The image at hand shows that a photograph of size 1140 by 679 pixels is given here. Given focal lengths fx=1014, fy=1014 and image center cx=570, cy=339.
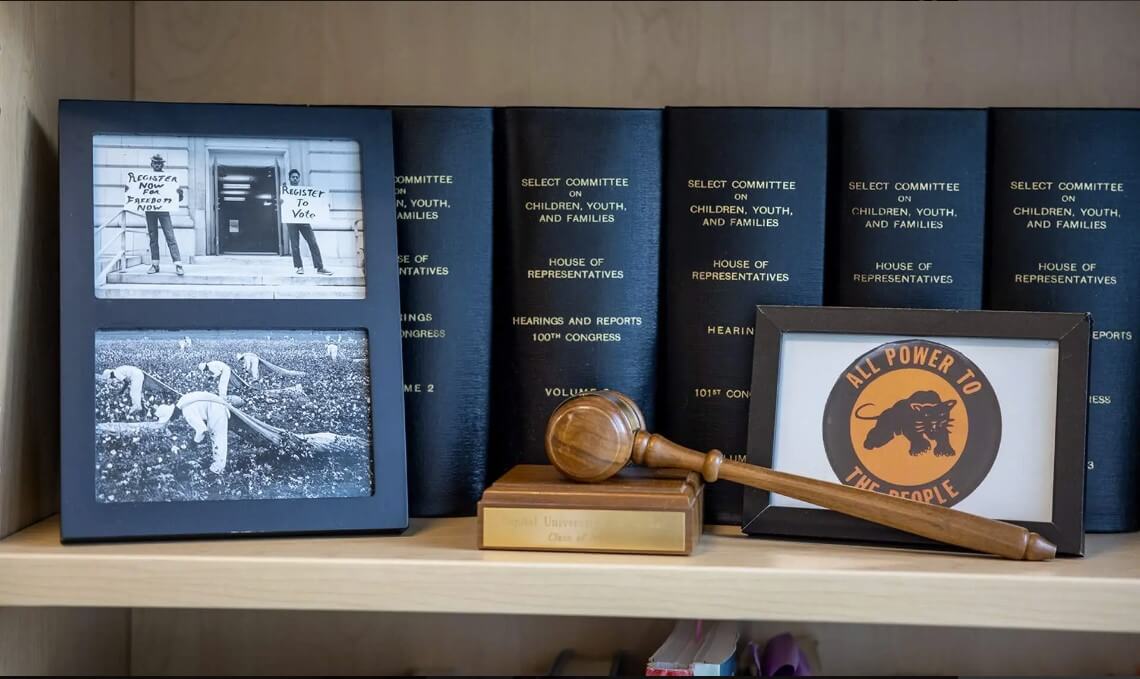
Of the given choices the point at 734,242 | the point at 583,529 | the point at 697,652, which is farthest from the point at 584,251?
the point at 697,652

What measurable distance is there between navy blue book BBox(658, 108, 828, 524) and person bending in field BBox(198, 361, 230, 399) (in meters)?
0.33

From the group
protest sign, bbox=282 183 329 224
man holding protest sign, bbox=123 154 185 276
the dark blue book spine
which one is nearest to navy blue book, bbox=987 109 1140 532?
the dark blue book spine

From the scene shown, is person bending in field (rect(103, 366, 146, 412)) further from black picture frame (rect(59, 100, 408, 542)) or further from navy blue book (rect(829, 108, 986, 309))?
navy blue book (rect(829, 108, 986, 309))

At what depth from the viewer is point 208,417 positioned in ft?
2.30

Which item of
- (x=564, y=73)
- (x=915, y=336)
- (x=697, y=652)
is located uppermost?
(x=564, y=73)

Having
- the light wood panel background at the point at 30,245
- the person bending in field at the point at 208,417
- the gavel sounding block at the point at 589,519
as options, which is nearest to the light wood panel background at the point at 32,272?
the light wood panel background at the point at 30,245

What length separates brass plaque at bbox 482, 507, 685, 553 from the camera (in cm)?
65

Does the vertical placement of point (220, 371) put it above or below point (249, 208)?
below

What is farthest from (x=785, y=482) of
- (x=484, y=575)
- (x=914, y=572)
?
(x=484, y=575)

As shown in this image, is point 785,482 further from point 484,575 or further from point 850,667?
point 850,667

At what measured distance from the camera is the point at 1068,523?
0.67 metres

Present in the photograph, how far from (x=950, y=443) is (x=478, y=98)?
51cm

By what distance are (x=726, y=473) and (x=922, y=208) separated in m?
0.25

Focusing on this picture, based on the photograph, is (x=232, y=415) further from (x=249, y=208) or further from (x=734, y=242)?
(x=734, y=242)
